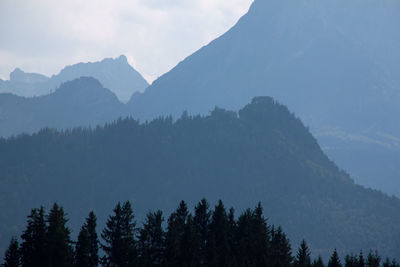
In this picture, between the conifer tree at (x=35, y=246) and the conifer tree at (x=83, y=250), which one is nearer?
the conifer tree at (x=35, y=246)

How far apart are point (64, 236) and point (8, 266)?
6.97m

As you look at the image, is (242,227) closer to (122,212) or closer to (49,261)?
(122,212)

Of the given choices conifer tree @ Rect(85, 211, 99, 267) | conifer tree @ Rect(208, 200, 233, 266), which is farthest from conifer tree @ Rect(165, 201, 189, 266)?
conifer tree @ Rect(85, 211, 99, 267)

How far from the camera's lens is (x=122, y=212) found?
284 feet

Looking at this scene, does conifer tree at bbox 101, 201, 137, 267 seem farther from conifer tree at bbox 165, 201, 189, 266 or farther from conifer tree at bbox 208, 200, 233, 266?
conifer tree at bbox 208, 200, 233, 266

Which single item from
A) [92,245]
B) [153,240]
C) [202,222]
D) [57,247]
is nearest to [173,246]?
[153,240]

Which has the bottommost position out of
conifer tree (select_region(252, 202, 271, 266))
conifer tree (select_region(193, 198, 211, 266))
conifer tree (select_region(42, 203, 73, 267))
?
conifer tree (select_region(42, 203, 73, 267))

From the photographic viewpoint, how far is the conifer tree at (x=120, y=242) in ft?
276

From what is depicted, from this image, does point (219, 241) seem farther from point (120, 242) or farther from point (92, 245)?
point (92, 245)

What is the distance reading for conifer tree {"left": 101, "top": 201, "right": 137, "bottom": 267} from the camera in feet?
276

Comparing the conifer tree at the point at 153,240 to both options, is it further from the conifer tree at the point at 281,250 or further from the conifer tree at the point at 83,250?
the conifer tree at the point at 281,250

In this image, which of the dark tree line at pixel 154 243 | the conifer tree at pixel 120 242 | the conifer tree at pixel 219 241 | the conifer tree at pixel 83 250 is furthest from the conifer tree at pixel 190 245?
the conifer tree at pixel 83 250

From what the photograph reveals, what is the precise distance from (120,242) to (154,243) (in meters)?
5.02

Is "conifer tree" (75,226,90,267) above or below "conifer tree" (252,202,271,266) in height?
below
